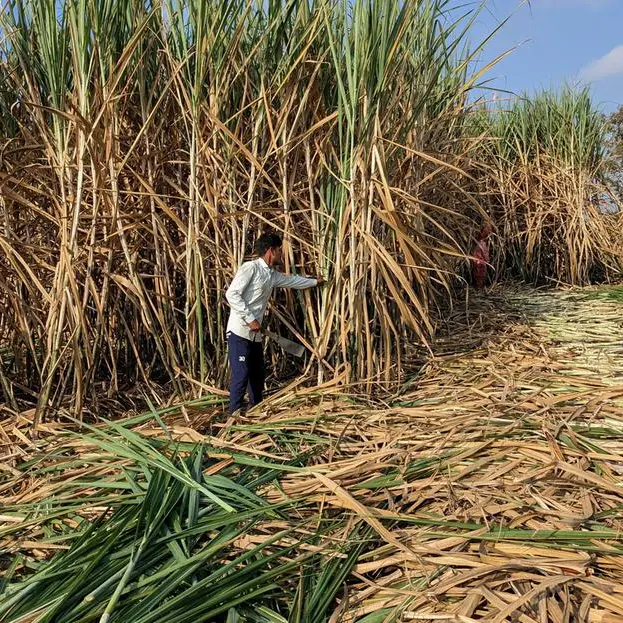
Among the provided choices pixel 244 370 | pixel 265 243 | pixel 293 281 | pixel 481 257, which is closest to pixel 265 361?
pixel 244 370

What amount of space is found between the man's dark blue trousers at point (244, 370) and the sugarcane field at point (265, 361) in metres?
0.01

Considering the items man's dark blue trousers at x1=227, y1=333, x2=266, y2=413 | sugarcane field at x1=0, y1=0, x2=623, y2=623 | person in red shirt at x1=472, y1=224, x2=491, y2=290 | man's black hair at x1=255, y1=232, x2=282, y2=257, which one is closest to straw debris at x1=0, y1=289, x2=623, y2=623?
sugarcane field at x1=0, y1=0, x2=623, y2=623

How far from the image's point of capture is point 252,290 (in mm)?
2619

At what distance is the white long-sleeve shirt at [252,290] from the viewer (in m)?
2.57

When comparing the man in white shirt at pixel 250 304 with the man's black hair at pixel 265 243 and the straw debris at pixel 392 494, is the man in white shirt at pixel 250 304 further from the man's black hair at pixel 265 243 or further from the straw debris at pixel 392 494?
the straw debris at pixel 392 494

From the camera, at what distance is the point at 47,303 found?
2.67 meters

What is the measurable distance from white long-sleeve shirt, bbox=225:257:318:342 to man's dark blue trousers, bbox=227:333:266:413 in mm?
44

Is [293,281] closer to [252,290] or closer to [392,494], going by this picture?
[252,290]

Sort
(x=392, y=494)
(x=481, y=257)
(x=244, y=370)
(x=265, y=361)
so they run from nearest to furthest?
(x=392, y=494) → (x=244, y=370) → (x=265, y=361) → (x=481, y=257)

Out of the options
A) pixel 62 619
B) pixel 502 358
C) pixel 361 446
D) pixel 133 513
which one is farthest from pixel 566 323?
pixel 62 619

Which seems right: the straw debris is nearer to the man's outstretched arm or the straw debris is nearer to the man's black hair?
the man's outstretched arm

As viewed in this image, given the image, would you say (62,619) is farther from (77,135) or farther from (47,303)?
(77,135)

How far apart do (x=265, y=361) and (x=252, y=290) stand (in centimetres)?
61

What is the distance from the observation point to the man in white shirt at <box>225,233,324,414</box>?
258cm
